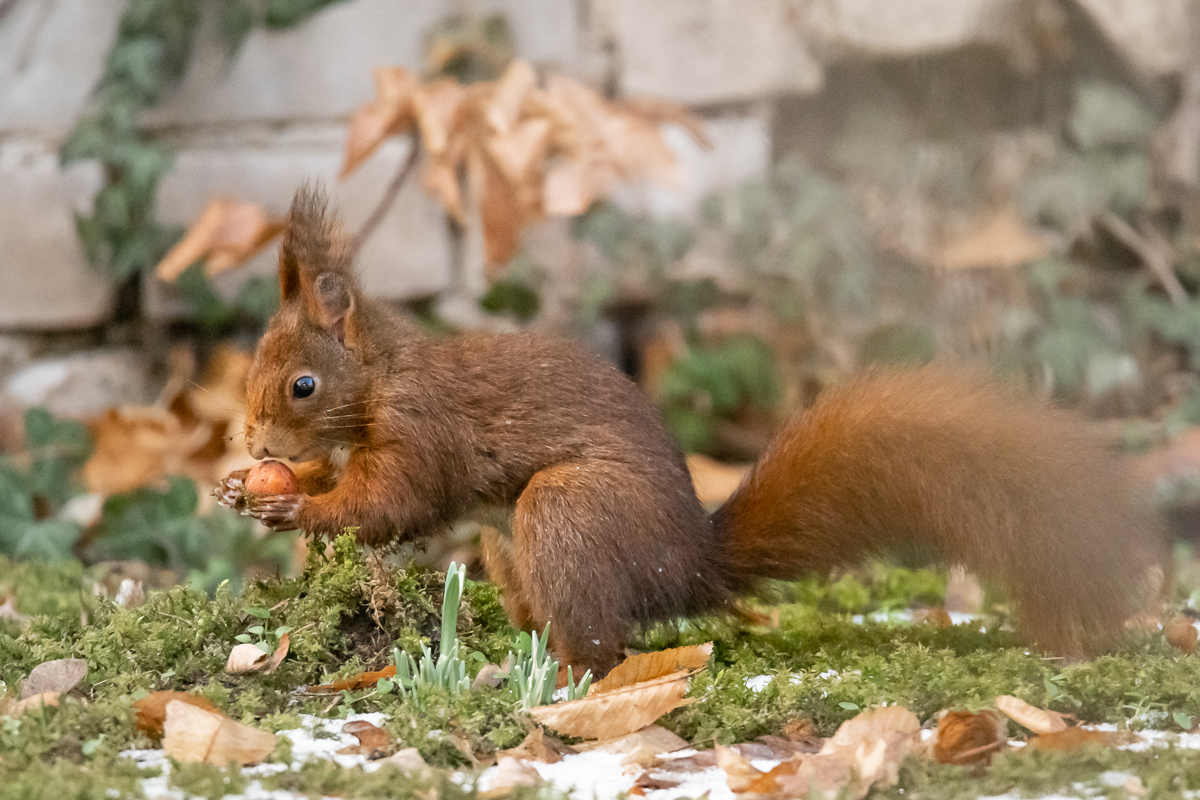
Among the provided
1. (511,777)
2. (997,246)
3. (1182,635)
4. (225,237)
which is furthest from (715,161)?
(511,777)

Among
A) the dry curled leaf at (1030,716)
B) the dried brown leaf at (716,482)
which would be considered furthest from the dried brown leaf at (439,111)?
the dry curled leaf at (1030,716)

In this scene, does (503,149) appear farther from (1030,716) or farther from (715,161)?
(1030,716)

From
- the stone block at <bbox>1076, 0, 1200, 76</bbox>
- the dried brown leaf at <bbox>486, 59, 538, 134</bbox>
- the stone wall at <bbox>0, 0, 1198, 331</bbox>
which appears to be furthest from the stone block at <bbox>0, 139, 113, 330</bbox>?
the stone block at <bbox>1076, 0, 1200, 76</bbox>

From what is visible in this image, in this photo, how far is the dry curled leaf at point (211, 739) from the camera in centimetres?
125

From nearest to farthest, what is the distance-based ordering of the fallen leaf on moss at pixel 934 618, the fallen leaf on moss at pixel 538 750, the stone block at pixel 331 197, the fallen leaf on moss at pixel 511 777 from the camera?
1. the fallen leaf on moss at pixel 511 777
2. the fallen leaf on moss at pixel 538 750
3. the fallen leaf on moss at pixel 934 618
4. the stone block at pixel 331 197

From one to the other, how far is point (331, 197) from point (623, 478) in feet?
7.03

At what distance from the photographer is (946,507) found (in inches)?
64.9

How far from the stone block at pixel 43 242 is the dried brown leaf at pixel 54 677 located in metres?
2.25

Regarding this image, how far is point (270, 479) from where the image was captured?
1.79 metres

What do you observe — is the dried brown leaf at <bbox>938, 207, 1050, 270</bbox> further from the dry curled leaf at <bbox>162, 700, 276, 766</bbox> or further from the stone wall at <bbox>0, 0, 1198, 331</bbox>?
the dry curled leaf at <bbox>162, 700, 276, 766</bbox>

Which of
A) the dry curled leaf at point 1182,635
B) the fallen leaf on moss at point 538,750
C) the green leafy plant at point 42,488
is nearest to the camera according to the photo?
the fallen leaf on moss at point 538,750

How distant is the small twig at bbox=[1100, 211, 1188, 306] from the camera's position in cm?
344

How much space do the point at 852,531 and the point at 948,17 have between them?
89.3 inches

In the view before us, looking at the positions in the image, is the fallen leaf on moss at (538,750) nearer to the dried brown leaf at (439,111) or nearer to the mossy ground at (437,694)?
the mossy ground at (437,694)
